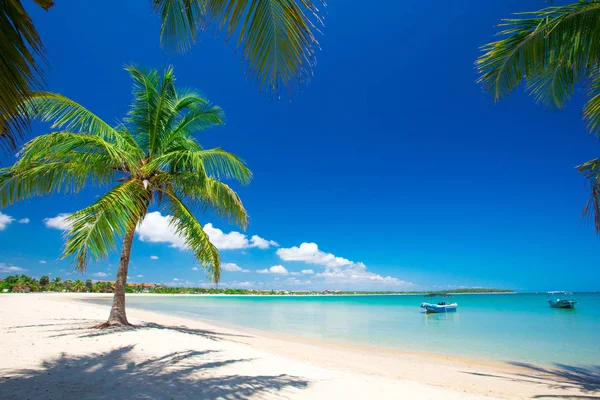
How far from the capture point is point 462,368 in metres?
8.69

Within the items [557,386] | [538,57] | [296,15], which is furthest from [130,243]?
[557,386]

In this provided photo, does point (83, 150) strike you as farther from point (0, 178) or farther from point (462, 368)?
point (462, 368)

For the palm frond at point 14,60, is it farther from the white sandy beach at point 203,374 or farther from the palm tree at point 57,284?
the palm tree at point 57,284

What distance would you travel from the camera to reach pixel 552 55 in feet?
14.4

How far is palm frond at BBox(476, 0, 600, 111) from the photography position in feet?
12.8

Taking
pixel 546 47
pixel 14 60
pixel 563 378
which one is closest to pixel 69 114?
pixel 14 60

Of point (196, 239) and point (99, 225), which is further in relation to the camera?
point (196, 239)

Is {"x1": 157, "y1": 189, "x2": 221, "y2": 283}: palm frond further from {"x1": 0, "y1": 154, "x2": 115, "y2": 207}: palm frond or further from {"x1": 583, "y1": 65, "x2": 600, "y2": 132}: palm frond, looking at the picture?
{"x1": 583, "y1": 65, "x2": 600, "y2": 132}: palm frond

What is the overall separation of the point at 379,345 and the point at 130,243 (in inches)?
382

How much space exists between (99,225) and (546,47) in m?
7.59

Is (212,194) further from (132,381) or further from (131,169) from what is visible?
(132,381)

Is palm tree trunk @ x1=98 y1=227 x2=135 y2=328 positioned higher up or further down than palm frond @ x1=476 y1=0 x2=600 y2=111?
further down

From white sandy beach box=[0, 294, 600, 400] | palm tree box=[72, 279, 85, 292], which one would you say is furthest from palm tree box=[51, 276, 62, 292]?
white sandy beach box=[0, 294, 600, 400]

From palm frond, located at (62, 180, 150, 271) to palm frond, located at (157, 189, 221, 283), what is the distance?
1536 millimetres
